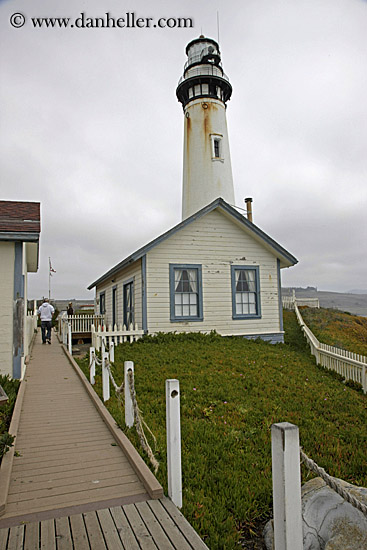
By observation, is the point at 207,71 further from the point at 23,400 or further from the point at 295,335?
the point at 23,400

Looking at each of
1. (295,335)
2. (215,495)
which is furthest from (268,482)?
(295,335)

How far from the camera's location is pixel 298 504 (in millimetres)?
2424

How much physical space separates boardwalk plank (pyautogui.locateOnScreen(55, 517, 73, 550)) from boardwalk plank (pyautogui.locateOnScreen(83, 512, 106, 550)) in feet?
0.52

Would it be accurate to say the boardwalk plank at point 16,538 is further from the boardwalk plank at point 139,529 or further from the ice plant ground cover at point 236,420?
the ice plant ground cover at point 236,420

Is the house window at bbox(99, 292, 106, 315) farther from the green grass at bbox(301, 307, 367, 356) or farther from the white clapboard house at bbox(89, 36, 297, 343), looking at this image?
the green grass at bbox(301, 307, 367, 356)

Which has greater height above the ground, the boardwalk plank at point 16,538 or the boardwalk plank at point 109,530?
the boardwalk plank at point 16,538

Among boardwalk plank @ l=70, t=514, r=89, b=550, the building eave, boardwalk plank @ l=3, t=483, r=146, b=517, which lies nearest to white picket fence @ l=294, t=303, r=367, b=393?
boardwalk plank @ l=3, t=483, r=146, b=517

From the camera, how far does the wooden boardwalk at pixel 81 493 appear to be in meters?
3.23

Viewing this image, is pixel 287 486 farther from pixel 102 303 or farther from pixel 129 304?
pixel 102 303

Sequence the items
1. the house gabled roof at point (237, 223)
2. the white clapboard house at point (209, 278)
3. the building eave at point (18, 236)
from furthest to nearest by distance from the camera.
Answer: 1. the white clapboard house at point (209, 278)
2. the house gabled roof at point (237, 223)
3. the building eave at point (18, 236)

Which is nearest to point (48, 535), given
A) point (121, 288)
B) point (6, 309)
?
point (6, 309)

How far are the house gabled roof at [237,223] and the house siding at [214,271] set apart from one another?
0.27m

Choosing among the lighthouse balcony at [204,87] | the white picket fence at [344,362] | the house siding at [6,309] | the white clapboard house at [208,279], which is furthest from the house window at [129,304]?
the lighthouse balcony at [204,87]

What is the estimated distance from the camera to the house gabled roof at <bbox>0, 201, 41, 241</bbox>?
30.4ft
